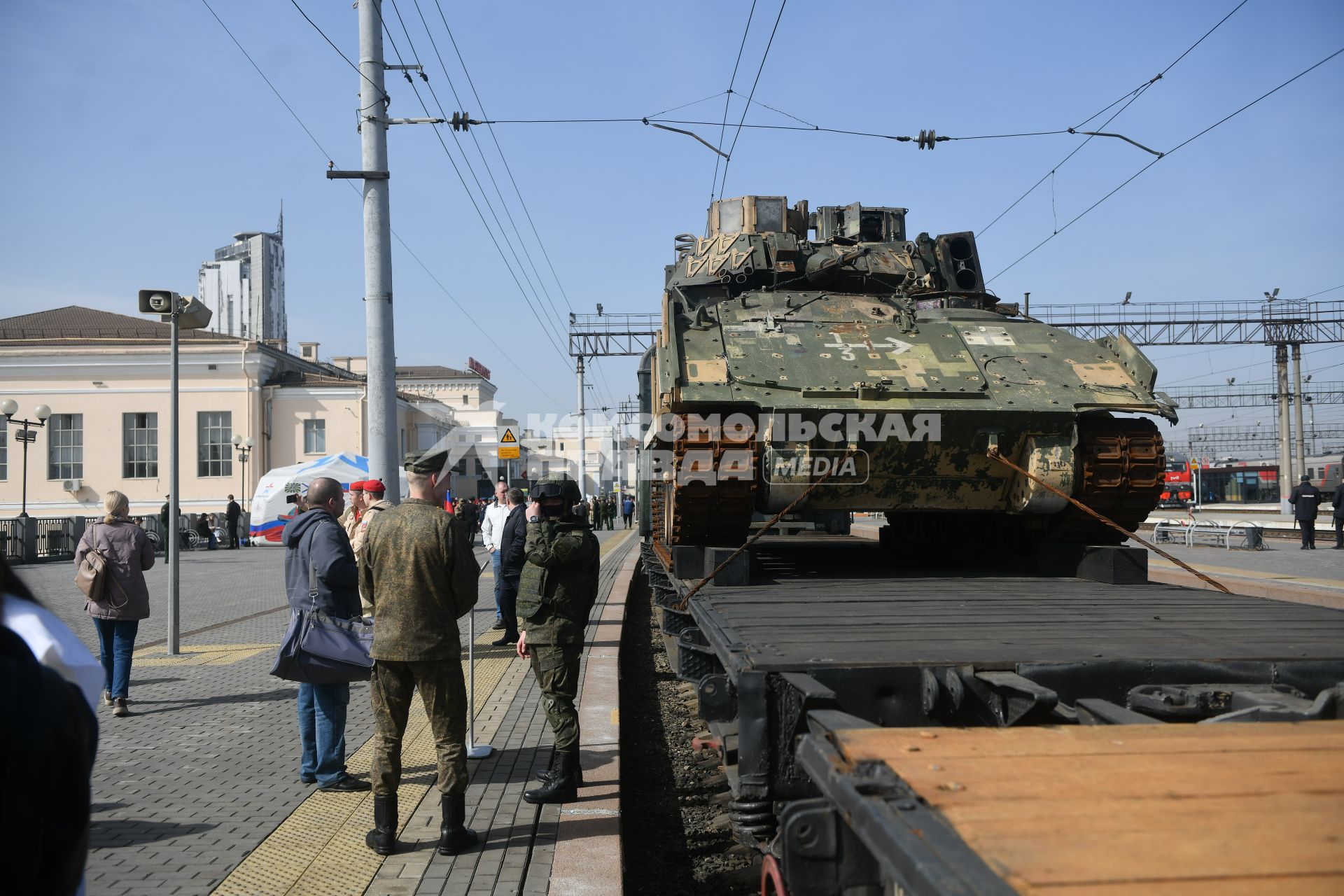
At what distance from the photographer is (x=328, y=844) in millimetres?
4305

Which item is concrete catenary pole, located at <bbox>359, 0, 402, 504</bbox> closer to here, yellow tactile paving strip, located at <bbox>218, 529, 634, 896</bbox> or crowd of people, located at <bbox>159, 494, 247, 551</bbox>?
yellow tactile paving strip, located at <bbox>218, 529, 634, 896</bbox>

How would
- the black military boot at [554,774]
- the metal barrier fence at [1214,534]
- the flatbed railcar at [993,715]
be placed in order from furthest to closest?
1. the metal barrier fence at [1214,534]
2. the black military boot at [554,774]
3. the flatbed railcar at [993,715]

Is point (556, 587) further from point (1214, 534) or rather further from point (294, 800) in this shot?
point (1214, 534)

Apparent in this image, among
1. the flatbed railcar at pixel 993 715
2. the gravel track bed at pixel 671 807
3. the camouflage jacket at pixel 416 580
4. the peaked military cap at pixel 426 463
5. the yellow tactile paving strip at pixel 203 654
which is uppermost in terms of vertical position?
the peaked military cap at pixel 426 463

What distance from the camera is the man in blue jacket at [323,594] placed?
511 cm

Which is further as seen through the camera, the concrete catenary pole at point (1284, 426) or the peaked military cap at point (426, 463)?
the concrete catenary pole at point (1284, 426)

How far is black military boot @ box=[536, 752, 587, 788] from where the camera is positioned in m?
4.99

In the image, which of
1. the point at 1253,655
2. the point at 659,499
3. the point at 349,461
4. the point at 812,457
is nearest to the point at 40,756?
the point at 1253,655

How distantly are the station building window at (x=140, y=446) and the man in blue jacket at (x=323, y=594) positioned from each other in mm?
34803

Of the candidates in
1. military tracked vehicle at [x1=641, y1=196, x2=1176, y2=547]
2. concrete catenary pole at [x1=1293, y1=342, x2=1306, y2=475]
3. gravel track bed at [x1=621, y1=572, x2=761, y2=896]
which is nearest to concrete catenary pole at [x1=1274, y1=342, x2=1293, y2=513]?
concrete catenary pole at [x1=1293, y1=342, x2=1306, y2=475]

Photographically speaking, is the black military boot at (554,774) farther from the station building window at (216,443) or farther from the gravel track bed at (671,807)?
the station building window at (216,443)

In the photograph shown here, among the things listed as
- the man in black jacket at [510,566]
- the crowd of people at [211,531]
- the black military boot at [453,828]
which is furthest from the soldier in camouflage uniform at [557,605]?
the crowd of people at [211,531]

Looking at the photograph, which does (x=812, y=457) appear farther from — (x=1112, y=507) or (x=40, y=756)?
(x=40, y=756)

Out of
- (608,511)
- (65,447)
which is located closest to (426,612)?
(608,511)
